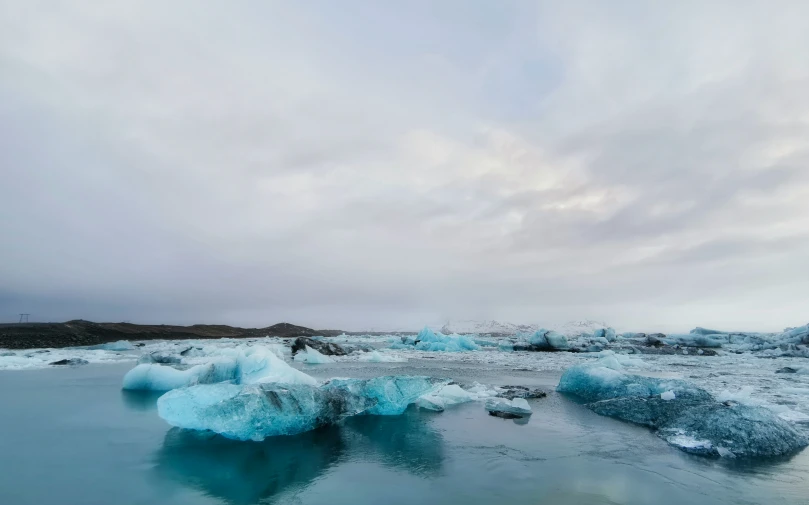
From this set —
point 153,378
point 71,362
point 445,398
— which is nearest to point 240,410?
point 445,398

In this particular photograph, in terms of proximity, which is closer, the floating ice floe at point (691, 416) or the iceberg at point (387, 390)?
the floating ice floe at point (691, 416)

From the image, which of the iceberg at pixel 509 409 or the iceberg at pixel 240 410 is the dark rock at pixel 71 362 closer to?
the iceberg at pixel 240 410

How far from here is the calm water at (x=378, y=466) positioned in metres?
4.54

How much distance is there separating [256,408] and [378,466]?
2.37 m

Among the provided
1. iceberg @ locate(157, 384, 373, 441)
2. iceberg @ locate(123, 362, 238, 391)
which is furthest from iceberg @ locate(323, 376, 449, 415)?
iceberg @ locate(123, 362, 238, 391)

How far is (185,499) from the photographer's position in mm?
4395

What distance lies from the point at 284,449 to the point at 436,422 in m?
3.20

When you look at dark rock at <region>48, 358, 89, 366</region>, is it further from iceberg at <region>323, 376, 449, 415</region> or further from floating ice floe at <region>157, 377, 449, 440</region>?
iceberg at <region>323, 376, 449, 415</region>

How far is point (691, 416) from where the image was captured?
297 inches

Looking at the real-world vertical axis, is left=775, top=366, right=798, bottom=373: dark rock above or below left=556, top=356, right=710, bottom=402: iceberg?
below

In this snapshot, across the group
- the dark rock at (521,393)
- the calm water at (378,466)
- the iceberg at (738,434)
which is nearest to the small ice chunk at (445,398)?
the dark rock at (521,393)

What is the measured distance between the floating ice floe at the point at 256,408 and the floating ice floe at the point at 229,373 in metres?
1.01

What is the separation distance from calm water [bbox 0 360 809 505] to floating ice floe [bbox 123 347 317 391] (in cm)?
154

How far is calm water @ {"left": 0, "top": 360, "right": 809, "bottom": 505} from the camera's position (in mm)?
4535
